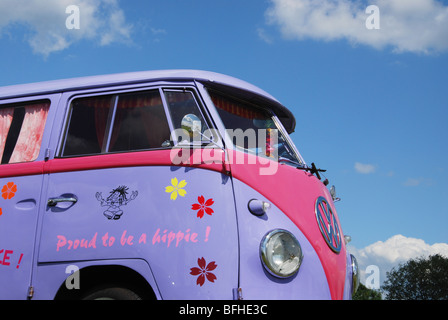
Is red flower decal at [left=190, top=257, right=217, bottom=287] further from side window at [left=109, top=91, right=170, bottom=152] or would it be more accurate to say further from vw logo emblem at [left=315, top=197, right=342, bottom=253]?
side window at [left=109, top=91, right=170, bottom=152]

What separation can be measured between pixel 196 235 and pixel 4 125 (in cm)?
265

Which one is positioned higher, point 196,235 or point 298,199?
point 298,199

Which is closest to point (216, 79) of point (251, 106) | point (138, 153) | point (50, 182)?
point (251, 106)

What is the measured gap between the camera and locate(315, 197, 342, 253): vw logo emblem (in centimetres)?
472

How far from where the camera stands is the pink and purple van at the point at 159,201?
167 inches

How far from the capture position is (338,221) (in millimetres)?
5406

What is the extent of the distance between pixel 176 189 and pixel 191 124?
616mm

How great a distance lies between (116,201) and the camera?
4508mm

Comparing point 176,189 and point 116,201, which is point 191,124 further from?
point 116,201

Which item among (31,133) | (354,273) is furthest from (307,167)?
(31,133)

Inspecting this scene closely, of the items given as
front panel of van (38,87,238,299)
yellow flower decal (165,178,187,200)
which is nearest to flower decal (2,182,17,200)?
front panel of van (38,87,238,299)

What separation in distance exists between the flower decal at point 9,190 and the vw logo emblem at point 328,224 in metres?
2.93

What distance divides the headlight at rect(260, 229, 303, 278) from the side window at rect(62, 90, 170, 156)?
4.43ft
